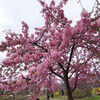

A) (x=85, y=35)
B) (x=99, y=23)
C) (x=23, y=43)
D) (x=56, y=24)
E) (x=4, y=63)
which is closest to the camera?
(x=99, y=23)

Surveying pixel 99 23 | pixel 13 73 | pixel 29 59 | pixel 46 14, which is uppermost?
pixel 46 14

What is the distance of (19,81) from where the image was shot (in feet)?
12.1

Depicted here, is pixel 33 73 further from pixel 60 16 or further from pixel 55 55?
pixel 60 16

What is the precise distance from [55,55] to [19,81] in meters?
1.81

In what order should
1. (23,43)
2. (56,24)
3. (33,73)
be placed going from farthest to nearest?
(56,24)
(23,43)
(33,73)

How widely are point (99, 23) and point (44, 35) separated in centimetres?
399

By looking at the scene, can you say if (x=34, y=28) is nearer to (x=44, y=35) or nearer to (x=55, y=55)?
(x=44, y=35)

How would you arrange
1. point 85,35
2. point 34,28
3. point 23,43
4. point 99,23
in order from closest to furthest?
point 99,23 → point 85,35 → point 23,43 → point 34,28

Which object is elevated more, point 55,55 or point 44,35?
point 44,35

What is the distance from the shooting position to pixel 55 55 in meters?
3.75

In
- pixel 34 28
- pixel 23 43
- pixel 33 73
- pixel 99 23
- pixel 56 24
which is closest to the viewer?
pixel 33 73

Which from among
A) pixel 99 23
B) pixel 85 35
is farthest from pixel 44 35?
pixel 99 23

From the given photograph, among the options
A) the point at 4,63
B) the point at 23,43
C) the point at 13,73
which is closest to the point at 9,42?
the point at 23,43

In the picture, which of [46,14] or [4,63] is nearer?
[4,63]
